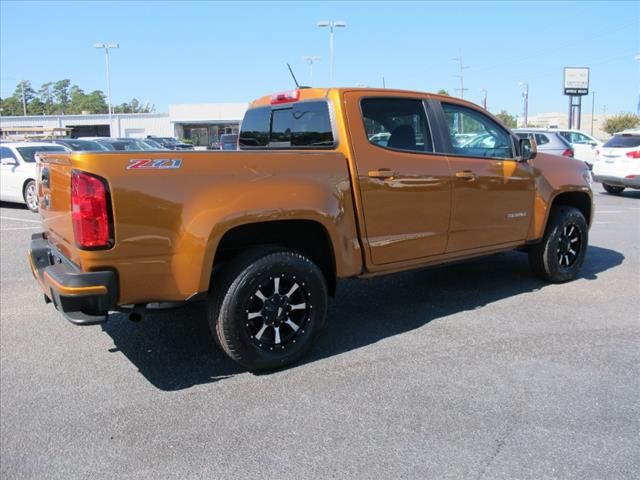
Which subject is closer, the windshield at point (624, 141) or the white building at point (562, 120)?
the windshield at point (624, 141)

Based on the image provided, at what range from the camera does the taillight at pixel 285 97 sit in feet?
16.0

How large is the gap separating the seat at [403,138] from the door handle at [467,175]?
1.56 feet

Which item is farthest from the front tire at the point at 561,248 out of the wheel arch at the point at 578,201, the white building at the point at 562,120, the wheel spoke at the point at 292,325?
the white building at the point at 562,120

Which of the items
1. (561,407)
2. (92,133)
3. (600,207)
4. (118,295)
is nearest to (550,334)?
(561,407)

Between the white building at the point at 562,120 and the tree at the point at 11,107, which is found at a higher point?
the tree at the point at 11,107

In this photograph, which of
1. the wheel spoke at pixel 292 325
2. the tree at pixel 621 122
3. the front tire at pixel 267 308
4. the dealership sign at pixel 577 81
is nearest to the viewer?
the front tire at pixel 267 308

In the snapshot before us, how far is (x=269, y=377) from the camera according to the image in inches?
158

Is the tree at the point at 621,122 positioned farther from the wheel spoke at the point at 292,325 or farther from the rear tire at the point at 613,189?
the wheel spoke at the point at 292,325

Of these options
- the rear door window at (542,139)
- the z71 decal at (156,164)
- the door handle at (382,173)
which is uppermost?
the rear door window at (542,139)

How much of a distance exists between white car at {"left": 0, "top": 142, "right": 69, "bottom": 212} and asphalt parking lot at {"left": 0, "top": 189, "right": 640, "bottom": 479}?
826cm

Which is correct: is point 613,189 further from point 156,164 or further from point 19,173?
point 156,164

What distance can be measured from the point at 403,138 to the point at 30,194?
1093 cm

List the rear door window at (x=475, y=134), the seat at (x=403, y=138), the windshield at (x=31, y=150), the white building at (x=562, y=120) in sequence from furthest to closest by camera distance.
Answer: the white building at (x=562, y=120) < the windshield at (x=31, y=150) < the rear door window at (x=475, y=134) < the seat at (x=403, y=138)

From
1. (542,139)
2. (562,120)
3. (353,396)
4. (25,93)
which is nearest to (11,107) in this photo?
(25,93)
